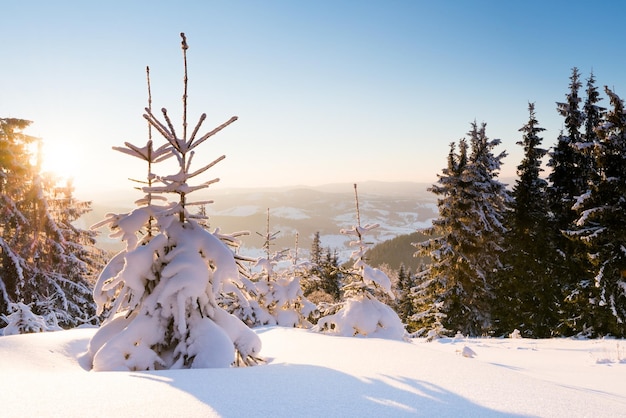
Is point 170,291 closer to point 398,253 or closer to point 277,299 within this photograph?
point 277,299

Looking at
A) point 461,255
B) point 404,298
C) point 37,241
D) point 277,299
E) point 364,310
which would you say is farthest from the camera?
point 404,298

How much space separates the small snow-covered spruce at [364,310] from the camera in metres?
10.9

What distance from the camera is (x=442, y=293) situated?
20.1 m

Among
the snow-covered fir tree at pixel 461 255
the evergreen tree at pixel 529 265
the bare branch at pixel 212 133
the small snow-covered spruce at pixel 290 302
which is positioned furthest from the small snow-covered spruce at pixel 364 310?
the evergreen tree at pixel 529 265

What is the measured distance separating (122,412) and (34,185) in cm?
1483

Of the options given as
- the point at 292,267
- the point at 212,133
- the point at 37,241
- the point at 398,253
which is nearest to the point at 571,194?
the point at 292,267

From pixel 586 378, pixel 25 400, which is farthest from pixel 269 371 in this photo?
pixel 586 378

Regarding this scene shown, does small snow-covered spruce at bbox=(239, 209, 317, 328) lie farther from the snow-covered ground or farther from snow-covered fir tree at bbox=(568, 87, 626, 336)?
the snow-covered ground

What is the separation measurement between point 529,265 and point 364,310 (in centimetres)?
1570

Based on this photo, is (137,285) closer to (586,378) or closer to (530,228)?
(586,378)

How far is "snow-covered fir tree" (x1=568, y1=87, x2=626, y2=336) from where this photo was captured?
620 inches

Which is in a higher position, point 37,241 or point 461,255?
point 37,241

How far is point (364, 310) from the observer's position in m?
11.2

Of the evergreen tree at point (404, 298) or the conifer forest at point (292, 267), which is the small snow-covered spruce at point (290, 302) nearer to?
the conifer forest at point (292, 267)
